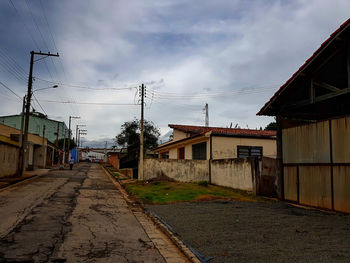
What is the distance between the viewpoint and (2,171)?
864 inches

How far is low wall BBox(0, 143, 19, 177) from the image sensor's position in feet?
71.3

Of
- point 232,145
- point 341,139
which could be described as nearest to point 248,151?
point 232,145

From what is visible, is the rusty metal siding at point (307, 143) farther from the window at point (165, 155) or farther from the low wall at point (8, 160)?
the window at point (165, 155)

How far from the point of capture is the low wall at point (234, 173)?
14606 millimetres

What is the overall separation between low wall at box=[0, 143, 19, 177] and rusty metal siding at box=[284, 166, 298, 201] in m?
18.5

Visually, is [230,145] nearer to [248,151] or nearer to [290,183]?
[248,151]

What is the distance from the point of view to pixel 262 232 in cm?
702

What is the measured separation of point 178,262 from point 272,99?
8.37 metres

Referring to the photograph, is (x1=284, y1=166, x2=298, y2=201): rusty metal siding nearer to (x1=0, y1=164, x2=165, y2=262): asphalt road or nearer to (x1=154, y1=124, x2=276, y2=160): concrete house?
(x1=0, y1=164, x2=165, y2=262): asphalt road

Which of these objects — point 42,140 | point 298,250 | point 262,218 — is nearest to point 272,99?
point 262,218

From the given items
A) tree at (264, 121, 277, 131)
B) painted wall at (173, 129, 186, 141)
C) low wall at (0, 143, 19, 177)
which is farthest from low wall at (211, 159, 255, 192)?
tree at (264, 121, 277, 131)

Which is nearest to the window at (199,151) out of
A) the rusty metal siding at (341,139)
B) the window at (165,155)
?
the window at (165,155)

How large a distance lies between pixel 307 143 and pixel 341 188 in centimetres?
205

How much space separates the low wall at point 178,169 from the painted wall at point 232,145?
4.08 ft
